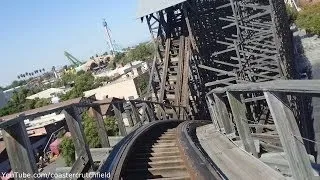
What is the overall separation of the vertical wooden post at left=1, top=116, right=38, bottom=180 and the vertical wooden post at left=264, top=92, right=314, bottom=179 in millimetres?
2025

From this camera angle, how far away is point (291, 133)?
10.2ft

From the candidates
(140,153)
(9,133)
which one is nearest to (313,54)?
(140,153)

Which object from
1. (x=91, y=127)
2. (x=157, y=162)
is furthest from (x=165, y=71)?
(x=157, y=162)

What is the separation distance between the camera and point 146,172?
5.87m

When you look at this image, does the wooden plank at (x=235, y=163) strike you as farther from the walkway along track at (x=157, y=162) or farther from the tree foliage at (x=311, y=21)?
the tree foliage at (x=311, y=21)

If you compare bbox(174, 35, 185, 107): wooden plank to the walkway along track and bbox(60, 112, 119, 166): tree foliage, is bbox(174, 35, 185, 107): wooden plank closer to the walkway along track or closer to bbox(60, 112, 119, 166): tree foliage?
bbox(60, 112, 119, 166): tree foliage

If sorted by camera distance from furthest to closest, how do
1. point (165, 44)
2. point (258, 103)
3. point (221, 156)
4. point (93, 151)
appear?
point (165, 44) → point (258, 103) → point (93, 151) → point (221, 156)

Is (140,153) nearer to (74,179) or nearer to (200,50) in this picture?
(74,179)

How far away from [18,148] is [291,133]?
218 centimetres

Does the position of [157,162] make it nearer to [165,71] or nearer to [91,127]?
[91,127]

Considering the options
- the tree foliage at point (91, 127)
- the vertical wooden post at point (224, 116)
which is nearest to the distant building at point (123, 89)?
the tree foliage at point (91, 127)

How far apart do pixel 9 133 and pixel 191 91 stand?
1594 cm

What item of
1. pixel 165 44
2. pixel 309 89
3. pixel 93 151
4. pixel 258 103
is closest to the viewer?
pixel 309 89

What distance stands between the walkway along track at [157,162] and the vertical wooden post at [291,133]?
1528mm
